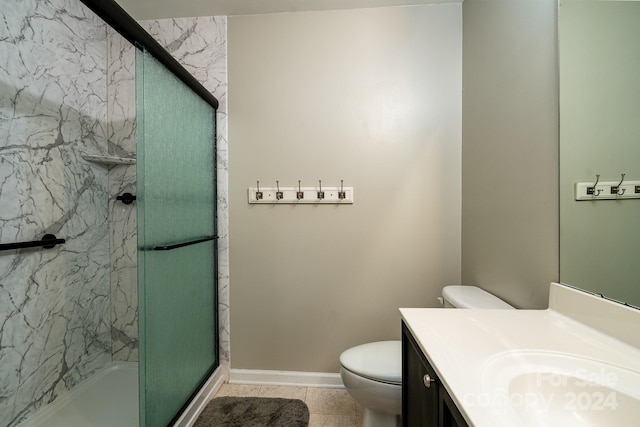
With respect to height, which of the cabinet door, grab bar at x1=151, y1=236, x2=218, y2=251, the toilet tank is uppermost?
grab bar at x1=151, y1=236, x2=218, y2=251

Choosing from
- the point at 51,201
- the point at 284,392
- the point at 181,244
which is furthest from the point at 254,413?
the point at 51,201

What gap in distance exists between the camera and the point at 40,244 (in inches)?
50.6

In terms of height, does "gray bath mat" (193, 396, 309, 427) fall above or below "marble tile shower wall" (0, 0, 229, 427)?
below

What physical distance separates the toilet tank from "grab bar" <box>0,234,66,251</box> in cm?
211

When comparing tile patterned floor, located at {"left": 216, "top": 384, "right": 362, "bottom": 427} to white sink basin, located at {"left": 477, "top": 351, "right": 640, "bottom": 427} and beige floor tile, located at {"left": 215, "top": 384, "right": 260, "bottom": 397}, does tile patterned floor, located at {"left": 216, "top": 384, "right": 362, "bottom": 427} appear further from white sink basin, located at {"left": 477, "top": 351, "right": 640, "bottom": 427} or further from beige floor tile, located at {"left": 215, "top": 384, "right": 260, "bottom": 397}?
white sink basin, located at {"left": 477, "top": 351, "right": 640, "bottom": 427}

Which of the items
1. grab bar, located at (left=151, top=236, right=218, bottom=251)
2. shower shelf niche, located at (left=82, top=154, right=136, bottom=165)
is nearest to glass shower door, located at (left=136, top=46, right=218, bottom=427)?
grab bar, located at (left=151, top=236, right=218, bottom=251)

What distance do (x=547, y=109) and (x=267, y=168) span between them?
146cm

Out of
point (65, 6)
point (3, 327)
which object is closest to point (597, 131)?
point (3, 327)

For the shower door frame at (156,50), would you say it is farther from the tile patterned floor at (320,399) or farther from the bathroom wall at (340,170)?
the tile patterned floor at (320,399)

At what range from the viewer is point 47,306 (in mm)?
1405

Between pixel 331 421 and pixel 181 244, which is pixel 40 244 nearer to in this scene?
pixel 181 244

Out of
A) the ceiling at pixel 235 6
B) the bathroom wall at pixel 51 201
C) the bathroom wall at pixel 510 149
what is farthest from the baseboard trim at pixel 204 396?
the ceiling at pixel 235 6

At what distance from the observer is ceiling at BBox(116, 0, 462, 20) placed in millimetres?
1607

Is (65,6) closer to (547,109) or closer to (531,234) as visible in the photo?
(547,109)
